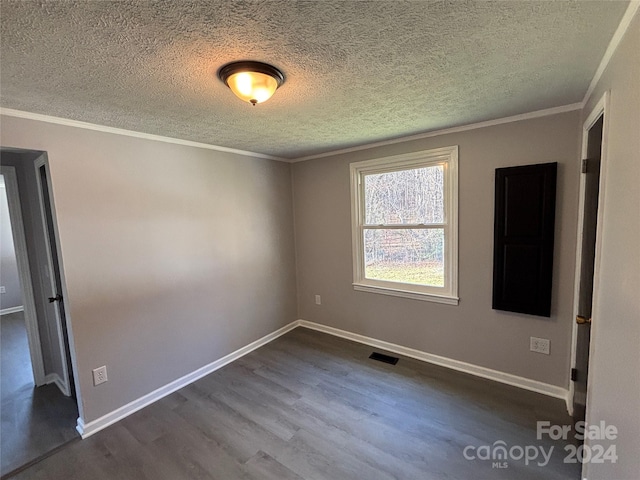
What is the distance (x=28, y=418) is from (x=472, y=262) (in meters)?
3.95

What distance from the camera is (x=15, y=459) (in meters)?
1.91

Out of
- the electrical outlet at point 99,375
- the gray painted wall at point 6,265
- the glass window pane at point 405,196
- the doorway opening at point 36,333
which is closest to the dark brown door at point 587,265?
the glass window pane at point 405,196

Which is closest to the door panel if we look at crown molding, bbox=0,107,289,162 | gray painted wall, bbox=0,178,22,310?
crown molding, bbox=0,107,289,162

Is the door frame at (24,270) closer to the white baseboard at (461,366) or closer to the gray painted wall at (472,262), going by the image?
the gray painted wall at (472,262)

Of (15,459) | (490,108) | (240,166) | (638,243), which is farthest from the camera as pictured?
(240,166)

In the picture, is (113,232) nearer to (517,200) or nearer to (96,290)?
(96,290)

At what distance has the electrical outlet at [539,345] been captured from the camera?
2.37m

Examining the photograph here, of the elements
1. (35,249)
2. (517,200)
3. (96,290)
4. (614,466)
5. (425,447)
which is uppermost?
(517,200)

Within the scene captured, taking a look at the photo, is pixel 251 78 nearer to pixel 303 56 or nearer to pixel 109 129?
pixel 303 56

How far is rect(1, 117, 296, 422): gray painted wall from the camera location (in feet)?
6.82

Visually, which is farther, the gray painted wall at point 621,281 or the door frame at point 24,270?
the door frame at point 24,270

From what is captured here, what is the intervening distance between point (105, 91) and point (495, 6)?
1923 millimetres

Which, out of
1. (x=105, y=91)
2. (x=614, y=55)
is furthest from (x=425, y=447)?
(x=105, y=91)

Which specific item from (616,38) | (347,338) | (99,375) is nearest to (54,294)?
(99,375)
